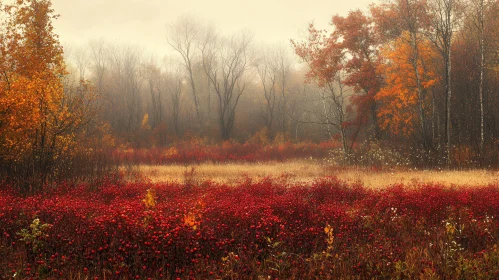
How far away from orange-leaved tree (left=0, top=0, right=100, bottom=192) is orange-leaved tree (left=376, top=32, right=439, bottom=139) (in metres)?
16.5

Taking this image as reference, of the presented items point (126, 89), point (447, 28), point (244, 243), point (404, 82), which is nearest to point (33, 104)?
point (244, 243)

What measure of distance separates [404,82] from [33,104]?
19.2 metres

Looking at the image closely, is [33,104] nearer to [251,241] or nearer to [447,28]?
[251,241]

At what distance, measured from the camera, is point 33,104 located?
10.5 meters

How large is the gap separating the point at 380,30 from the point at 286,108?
825 inches

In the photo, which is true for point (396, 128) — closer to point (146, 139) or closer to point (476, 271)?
point (476, 271)

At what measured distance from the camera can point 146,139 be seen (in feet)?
114

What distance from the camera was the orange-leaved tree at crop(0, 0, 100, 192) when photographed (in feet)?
34.0

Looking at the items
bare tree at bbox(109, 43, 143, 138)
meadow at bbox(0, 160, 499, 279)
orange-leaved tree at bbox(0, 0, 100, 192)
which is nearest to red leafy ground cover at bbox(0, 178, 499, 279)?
meadow at bbox(0, 160, 499, 279)

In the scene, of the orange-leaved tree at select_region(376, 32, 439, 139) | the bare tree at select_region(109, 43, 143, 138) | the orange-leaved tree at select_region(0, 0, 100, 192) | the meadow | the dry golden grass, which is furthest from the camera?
the bare tree at select_region(109, 43, 143, 138)

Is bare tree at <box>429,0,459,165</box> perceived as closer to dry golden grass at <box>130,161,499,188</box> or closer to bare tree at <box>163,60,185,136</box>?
dry golden grass at <box>130,161,499,188</box>

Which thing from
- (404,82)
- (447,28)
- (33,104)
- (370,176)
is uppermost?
(447,28)

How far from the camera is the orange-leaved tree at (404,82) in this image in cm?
2103

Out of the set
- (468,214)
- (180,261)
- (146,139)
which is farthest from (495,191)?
(146,139)
